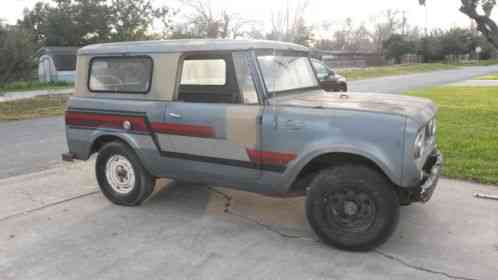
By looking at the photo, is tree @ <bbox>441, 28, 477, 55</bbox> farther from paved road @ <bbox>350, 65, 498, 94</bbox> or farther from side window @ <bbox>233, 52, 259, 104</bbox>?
side window @ <bbox>233, 52, 259, 104</bbox>

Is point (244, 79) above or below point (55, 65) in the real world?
below

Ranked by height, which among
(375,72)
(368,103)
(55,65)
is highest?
(55,65)

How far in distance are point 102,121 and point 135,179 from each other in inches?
30.2

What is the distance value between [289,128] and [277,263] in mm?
1169

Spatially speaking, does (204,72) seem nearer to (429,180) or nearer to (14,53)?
(429,180)

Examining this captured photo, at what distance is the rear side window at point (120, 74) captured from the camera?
468cm

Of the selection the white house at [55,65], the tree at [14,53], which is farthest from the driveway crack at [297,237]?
the white house at [55,65]

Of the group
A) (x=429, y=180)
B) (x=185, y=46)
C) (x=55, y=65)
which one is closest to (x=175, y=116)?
(x=185, y=46)

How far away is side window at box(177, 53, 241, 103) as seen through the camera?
4.17 m

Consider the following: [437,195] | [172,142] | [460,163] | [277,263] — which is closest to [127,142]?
[172,142]

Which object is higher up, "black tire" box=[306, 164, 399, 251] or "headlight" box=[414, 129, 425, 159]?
"headlight" box=[414, 129, 425, 159]

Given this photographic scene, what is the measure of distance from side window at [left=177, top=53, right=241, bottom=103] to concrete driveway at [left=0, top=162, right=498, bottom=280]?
1.31m

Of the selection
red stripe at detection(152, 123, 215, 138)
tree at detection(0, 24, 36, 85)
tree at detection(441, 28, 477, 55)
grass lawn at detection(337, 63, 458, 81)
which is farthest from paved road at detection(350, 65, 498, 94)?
tree at detection(441, 28, 477, 55)

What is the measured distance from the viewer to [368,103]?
4020mm
